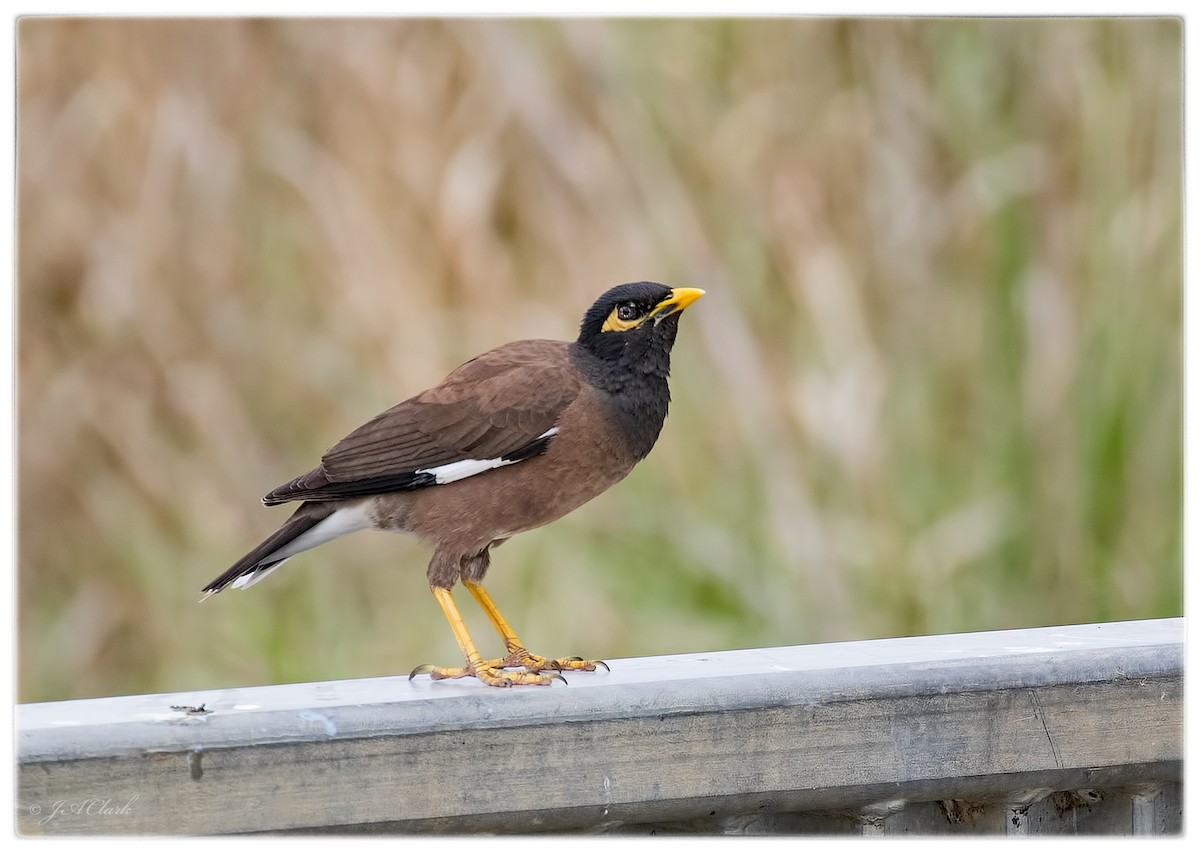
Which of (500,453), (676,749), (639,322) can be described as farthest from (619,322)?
(676,749)

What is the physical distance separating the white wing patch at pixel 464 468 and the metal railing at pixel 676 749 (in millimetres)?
369

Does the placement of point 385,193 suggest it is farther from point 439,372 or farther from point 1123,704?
point 1123,704

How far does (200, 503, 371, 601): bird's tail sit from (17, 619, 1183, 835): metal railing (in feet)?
1.26

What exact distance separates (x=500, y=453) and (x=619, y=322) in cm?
30

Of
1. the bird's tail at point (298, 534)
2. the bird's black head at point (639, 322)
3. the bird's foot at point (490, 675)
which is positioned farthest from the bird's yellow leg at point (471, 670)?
the bird's black head at point (639, 322)

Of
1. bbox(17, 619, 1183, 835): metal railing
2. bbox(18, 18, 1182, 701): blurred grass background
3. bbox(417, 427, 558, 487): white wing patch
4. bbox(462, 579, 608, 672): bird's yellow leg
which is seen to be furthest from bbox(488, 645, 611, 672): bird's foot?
bbox(18, 18, 1182, 701): blurred grass background

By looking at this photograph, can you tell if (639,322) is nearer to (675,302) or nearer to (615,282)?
(675,302)

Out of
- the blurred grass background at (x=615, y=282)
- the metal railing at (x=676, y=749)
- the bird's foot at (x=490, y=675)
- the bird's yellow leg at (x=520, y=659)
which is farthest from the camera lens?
the blurred grass background at (x=615, y=282)

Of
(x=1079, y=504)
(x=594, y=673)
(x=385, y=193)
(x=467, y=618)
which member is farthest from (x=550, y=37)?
(x=594, y=673)

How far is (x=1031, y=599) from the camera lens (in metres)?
3.98

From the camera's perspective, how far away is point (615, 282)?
3959 millimetres

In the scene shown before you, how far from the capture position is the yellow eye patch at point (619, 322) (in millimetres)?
2336

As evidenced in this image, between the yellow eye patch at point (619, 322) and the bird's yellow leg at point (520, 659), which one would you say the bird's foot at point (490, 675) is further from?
the yellow eye patch at point (619, 322)

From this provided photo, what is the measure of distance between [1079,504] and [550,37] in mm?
2029
